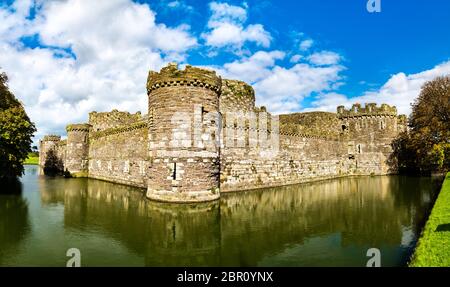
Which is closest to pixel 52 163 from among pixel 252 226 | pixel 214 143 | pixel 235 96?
pixel 235 96

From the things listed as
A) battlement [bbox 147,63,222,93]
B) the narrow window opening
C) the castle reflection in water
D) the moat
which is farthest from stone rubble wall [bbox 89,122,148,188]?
battlement [bbox 147,63,222,93]

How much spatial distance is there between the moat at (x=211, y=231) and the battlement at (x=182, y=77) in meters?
6.34

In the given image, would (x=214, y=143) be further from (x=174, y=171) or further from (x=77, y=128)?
(x=77, y=128)

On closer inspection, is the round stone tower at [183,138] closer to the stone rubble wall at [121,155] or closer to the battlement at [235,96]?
the battlement at [235,96]

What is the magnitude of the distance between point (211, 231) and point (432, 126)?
95.9 ft

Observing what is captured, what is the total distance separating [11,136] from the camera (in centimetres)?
1895

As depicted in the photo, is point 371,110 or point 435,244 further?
point 371,110

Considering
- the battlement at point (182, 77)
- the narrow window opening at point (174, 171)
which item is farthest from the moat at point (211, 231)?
the battlement at point (182, 77)

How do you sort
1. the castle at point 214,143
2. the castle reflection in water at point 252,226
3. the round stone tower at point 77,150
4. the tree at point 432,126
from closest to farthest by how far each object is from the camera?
the castle reflection in water at point 252,226, the castle at point 214,143, the tree at point 432,126, the round stone tower at point 77,150

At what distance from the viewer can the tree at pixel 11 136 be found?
61.1 feet

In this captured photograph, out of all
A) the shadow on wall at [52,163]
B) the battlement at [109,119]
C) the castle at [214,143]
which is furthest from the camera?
the shadow on wall at [52,163]

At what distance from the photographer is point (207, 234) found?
9.51 metres

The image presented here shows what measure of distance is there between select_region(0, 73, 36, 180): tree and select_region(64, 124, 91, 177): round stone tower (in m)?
11.3

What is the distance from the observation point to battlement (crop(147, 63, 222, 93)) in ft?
50.0
